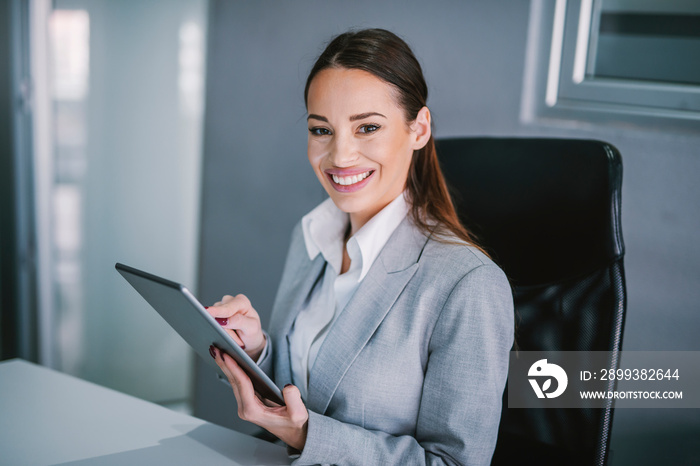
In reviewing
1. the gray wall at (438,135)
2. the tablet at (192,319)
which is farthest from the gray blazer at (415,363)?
the gray wall at (438,135)

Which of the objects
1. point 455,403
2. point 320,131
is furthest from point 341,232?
point 455,403

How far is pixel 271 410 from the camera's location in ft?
3.06

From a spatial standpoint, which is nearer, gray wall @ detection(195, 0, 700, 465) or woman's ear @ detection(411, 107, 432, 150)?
woman's ear @ detection(411, 107, 432, 150)

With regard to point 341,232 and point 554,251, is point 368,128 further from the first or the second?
point 554,251

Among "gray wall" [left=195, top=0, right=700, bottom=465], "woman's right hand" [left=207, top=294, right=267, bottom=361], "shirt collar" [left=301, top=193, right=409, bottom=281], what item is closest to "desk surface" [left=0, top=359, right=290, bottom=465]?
"woman's right hand" [left=207, top=294, right=267, bottom=361]

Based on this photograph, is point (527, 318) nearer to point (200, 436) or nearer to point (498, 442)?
point (498, 442)

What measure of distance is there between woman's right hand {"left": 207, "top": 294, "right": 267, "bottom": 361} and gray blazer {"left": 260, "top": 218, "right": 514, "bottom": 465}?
173mm

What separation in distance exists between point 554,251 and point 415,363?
1.21 feet

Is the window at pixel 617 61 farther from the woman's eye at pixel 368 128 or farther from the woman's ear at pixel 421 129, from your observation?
the woman's eye at pixel 368 128

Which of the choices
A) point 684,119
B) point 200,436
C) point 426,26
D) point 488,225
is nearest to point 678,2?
point 684,119

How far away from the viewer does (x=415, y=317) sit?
40.0 inches

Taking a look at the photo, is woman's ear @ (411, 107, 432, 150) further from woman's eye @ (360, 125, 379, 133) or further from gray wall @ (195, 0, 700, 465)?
gray wall @ (195, 0, 700, 465)

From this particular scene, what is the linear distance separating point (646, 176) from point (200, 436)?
1289mm

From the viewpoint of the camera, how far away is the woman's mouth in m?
1.14
